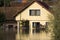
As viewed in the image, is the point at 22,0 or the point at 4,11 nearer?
the point at 4,11

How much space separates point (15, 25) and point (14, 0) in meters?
22.1

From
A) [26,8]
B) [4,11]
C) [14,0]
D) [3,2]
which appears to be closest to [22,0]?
[14,0]

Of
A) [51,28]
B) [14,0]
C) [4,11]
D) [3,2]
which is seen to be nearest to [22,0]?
[14,0]

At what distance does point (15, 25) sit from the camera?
54719 millimetres

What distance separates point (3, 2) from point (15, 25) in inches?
481

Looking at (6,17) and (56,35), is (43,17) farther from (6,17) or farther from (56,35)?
(56,35)

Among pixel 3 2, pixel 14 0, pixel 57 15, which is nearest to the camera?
pixel 57 15

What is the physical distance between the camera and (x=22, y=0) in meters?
76.9

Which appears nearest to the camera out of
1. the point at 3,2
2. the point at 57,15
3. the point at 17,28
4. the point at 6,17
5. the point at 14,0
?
the point at 57,15

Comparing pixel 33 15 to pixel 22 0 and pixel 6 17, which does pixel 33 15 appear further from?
pixel 22 0

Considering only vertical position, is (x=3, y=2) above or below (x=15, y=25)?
above

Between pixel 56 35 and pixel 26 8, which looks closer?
pixel 56 35

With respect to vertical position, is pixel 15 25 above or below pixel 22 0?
below

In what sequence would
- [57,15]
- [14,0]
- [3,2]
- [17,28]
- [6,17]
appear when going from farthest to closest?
[14,0] < [3,2] < [6,17] < [17,28] < [57,15]
